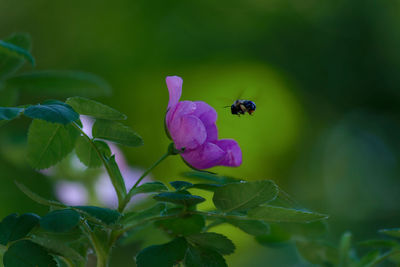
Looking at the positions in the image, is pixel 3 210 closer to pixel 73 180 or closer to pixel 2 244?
pixel 73 180

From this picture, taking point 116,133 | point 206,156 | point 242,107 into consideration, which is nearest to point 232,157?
point 206,156

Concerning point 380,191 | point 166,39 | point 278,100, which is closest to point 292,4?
point 278,100

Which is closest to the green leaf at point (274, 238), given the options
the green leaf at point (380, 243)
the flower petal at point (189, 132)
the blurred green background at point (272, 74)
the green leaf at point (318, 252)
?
the green leaf at point (318, 252)

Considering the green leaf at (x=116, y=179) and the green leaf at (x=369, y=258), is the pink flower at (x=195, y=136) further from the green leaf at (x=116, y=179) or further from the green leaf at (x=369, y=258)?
the green leaf at (x=369, y=258)

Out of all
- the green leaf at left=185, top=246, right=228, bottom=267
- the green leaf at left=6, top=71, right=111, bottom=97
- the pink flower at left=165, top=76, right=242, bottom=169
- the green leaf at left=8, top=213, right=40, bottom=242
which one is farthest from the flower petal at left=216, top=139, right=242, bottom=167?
the green leaf at left=6, top=71, right=111, bottom=97

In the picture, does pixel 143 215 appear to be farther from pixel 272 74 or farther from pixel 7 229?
pixel 272 74

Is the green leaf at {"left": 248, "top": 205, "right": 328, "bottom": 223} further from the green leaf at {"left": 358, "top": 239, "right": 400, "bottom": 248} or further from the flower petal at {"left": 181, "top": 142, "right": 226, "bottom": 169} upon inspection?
the green leaf at {"left": 358, "top": 239, "right": 400, "bottom": 248}
